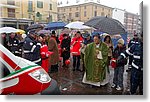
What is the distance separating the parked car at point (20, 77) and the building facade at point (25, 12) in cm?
60

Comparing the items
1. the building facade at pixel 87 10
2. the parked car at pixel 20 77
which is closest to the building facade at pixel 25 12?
the building facade at pixel 87 10

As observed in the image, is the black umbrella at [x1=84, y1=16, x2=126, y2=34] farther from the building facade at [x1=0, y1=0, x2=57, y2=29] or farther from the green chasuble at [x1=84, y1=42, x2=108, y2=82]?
the building facade at [x1=0, y1=0, x2=57, y2=29]

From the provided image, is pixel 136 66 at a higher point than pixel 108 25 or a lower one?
lower

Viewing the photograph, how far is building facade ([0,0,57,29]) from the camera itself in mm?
3146

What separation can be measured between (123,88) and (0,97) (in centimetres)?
169

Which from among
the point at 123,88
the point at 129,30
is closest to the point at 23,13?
the point at 129,30

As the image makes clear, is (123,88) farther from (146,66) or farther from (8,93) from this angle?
(8,93)

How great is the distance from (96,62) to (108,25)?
647 mm

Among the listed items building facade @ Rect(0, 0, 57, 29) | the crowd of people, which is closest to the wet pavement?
the crowd of people

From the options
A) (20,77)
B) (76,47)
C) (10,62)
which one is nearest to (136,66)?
(20,77)

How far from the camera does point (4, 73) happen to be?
2.68m

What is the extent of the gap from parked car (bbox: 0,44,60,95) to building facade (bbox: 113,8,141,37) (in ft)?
4.13

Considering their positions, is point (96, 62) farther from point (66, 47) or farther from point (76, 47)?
point (66, 47)

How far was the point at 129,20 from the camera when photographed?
10.2ft
